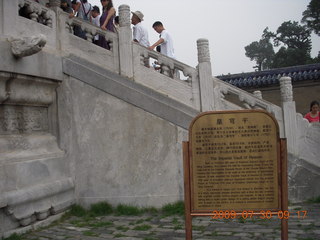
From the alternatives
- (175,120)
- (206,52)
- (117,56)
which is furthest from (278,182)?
(117,56)

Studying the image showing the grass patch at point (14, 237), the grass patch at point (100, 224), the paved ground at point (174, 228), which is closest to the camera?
the paved ground at point (174, 228)

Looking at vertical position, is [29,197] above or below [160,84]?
below

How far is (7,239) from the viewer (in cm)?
478

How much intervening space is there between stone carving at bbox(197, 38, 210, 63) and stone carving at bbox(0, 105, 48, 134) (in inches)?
109

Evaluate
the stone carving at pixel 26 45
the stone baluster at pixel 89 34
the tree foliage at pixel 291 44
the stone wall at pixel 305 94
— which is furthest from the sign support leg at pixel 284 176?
the tree foliage at pixel 291 44

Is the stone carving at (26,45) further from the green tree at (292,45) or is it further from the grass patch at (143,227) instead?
the green tree at (292,45)

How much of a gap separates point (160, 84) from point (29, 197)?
2.76 meters

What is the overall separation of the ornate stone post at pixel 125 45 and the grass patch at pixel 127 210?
2.21 metres

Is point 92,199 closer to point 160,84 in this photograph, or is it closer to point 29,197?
point 29,197

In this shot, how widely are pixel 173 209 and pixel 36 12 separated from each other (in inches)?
155

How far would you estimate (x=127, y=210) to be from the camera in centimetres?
596

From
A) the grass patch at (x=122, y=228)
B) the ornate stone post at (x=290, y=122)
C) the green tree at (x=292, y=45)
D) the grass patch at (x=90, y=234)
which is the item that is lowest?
the grass patch at (x=90, y=234)

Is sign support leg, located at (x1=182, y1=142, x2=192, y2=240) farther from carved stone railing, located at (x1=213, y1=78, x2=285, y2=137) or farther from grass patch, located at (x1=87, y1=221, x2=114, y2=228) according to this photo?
carved stone railing, located at (x1=213, y1=78, x2=285, y2=137)

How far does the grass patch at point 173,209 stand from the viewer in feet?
18.9
